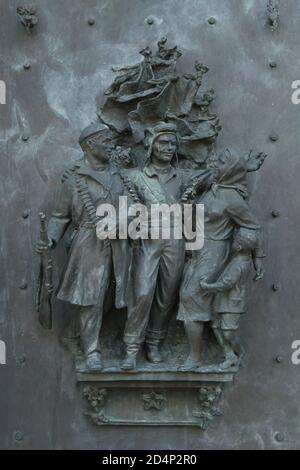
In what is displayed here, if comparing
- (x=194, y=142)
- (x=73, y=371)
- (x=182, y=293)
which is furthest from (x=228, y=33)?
(x=73, y=371)

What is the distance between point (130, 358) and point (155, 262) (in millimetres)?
404

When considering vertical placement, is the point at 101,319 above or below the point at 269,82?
below

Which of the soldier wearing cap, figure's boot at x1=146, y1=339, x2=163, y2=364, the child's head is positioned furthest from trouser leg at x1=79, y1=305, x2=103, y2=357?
the child's head

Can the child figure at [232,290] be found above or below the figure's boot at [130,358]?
above

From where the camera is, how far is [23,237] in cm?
399

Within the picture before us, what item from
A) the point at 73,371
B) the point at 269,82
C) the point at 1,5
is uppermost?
the point at 1,5

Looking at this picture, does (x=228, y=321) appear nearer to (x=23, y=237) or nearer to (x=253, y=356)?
(x=253, y=356)

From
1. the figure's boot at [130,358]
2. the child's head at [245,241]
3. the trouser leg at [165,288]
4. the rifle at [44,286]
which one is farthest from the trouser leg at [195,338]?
the rifle at [44,286]

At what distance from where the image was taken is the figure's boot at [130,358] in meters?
3.77

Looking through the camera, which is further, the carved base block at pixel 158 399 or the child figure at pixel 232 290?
the carved base block at pixel 158 399

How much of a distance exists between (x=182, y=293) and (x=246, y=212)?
16.6 inches

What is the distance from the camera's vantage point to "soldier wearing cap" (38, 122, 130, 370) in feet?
12.3

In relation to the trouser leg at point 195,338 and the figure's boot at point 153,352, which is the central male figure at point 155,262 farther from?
the trouser leg at point 195,338

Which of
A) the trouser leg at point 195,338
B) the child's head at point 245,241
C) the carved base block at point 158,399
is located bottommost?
the carved base block at point 158,399
